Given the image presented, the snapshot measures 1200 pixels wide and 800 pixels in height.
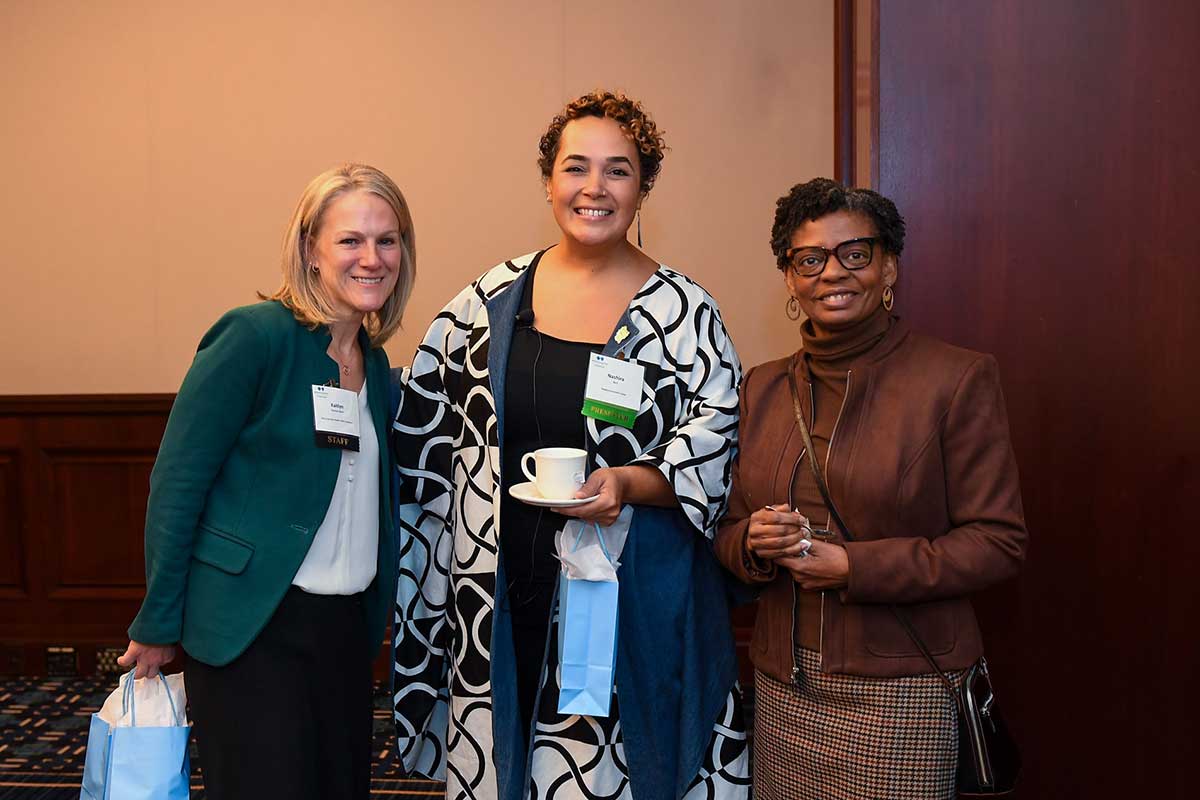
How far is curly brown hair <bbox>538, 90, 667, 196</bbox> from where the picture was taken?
220 cm

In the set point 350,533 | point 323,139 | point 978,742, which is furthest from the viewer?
point 323,139

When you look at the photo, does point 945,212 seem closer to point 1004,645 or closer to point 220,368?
point 1004,645

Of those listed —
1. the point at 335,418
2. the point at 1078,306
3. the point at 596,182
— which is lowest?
the point at 335,418

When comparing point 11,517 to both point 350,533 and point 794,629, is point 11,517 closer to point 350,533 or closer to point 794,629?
point 350,533

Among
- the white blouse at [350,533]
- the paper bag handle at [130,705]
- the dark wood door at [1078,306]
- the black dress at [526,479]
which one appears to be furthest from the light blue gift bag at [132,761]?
the dark wood door at [1078,306]

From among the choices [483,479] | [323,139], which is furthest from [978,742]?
[323,139]

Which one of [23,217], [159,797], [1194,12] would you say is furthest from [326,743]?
[23,217]

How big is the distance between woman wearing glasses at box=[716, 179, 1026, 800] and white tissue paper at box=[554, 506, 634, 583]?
238 mm

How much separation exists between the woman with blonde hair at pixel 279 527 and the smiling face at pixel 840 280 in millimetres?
856

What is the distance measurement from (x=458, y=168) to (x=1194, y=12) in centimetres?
308

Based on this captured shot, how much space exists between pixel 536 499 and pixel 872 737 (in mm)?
744

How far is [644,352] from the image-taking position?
7.06 feet

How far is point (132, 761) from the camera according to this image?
1.91m

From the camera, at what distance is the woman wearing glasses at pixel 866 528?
5.93ft
